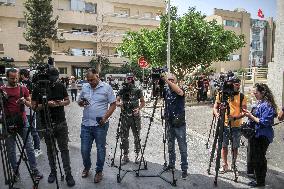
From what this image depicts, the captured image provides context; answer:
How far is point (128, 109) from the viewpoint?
7000mm

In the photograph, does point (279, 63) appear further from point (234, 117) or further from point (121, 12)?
point (121, 12)

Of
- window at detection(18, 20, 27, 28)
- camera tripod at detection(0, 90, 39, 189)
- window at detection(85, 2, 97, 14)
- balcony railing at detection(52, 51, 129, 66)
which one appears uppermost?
window at detection(85, 2, 97, 14)

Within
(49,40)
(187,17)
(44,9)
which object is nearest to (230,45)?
(187,17)

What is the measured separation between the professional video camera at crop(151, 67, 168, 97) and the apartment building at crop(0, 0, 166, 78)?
35455 millimetres

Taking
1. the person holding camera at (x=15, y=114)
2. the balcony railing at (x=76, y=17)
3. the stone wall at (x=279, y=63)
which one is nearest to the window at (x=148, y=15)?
the balcony railing at (x=76, y=17)

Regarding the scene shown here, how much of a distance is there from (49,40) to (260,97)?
3903cm

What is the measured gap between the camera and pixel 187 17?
21422 millimetres

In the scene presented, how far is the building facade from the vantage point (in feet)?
175

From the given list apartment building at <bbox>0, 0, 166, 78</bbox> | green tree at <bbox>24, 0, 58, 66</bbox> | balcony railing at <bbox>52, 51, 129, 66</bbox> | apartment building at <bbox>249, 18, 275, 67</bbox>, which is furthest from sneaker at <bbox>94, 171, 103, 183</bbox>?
apartment building at <bbox>249, 18, 275, 67</bbox>

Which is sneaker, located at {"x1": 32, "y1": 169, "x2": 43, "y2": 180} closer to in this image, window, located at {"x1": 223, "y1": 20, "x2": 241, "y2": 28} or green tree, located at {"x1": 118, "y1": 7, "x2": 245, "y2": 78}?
green tree, located at {"x1": 118, "y1": 7, "x2": 245, "y2": 78}

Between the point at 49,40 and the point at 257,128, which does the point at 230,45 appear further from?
the point at 49,40

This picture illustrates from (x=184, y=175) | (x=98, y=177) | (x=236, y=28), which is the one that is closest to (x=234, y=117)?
(x=184, y=175)

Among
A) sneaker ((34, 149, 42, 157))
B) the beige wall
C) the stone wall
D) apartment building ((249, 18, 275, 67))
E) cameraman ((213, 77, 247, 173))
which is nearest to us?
cameraman ((213, 77, 247, 173))

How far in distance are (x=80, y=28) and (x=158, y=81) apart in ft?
130
